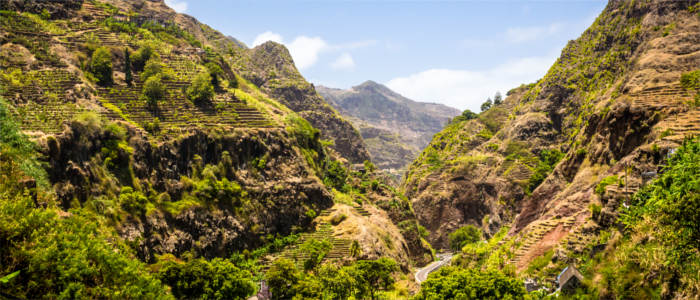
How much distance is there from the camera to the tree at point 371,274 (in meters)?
51.9

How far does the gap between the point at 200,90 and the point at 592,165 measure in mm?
66840

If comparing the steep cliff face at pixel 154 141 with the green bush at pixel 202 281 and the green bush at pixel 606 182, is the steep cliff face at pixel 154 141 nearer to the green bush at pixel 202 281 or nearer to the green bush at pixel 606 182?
the green bush at pixel 202 281

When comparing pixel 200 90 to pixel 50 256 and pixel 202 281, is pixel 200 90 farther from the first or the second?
pixel 50 256

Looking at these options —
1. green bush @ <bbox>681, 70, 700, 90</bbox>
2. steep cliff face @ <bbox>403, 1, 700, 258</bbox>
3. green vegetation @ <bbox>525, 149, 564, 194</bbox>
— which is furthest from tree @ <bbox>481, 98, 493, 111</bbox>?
green bush @ <bbox>681, 70, 700, 90</bbox>

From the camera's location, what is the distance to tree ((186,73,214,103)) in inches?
2817

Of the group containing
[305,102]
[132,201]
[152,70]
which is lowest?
[132,201]

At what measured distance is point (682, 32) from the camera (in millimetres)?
63969

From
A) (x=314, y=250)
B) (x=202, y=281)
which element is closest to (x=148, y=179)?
(x=202, y=281)

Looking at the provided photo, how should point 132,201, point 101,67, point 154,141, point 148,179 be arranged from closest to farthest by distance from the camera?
point 132,201 < point 148,179 < point 154,141 < point 101,67

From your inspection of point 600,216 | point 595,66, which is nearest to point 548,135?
point 595,66

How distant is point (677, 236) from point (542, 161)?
3141 inches

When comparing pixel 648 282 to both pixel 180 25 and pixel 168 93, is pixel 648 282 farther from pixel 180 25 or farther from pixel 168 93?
pixel 180 25

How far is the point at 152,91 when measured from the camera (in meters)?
66.6

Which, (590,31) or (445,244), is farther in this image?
(445,244)
